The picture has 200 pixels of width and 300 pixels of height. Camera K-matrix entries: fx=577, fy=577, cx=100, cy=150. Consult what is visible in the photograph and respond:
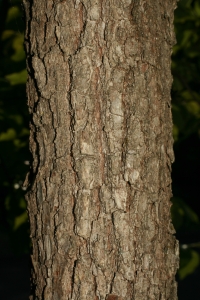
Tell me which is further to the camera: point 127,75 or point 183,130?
point 183,130

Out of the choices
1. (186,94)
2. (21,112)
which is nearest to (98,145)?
(21,112)

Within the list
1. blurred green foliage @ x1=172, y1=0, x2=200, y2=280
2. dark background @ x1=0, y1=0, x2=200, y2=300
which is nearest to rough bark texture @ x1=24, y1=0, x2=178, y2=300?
dark background @ x1=0, y1=0, x2=200, y2=300

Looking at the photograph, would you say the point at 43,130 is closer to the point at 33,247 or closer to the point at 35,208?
the point at 35,208

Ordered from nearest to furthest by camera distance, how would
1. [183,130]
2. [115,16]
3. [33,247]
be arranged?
[115,16]
[33,247]
[183,130]

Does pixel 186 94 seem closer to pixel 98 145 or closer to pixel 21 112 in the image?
pixel 21 112

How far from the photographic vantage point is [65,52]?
1713mm

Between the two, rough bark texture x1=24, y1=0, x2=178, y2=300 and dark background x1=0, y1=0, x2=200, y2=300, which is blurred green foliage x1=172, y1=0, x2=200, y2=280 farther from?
rough bark texture x1=24, y1=0, x2=178, y2=300

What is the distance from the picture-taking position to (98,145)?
1704mm

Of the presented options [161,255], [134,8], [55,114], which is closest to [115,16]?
[134,8]

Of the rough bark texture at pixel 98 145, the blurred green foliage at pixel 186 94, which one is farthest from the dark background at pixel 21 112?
the rough bark texture at pixel 98 145

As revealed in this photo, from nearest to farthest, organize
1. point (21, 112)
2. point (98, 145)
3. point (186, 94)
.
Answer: point (98, 145) < point (21, 112) < point (186, 94)

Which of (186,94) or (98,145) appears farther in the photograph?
(186,94)

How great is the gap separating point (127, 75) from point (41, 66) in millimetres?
265

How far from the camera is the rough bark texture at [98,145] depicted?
170 centimetres
